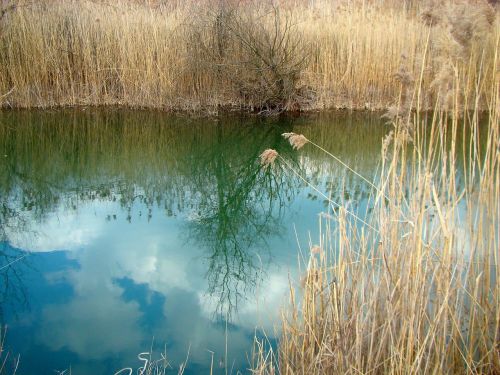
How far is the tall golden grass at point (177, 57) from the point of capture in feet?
22.9

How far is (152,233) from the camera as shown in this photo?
379 centimetres

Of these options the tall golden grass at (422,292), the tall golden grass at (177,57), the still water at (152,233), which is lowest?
the still water at (152,233)

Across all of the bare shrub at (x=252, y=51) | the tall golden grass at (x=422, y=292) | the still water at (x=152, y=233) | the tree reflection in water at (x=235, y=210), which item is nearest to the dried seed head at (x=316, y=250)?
the tall golden grass at (x=422, y=292)

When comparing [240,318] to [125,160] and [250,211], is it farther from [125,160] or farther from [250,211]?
[125,160]

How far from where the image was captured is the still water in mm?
2631

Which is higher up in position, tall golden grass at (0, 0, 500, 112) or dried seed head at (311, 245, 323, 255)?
tall golden grass at (0, 0, 500, 112)

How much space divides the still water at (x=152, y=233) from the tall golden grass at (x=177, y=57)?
0.76 m

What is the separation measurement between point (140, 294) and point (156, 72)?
184 inches

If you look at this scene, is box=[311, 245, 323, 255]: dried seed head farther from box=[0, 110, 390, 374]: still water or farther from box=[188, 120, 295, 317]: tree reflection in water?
box=[188, 120, 295, 317]: tree reflection in water

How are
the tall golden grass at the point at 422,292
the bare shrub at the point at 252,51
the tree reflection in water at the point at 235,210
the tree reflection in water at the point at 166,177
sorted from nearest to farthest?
the tall golden grass at the point at 422,292 → the tree reflection in water at the point at 235,210 → the tree reflection in water at the point at 166,177 → the bare shrub at the point at 252,51

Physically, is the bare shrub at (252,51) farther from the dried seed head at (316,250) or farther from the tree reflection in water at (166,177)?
the dried seed head at (316,250)

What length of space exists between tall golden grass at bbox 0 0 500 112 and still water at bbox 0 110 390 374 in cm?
76

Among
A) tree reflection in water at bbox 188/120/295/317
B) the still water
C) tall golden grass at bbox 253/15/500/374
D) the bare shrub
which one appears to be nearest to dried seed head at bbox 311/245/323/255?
tall golden grass at bbox 253/15/500/374

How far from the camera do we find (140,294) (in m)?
3.04
